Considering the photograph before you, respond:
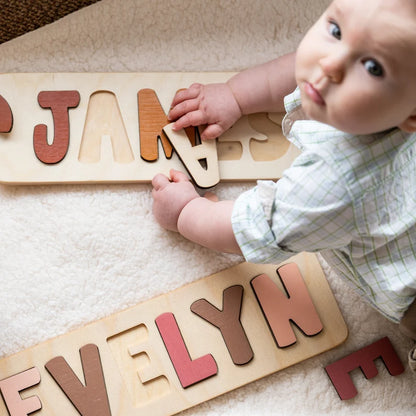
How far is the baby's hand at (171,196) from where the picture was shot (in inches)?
29.3

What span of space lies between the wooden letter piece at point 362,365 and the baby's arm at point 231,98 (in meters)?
0.37

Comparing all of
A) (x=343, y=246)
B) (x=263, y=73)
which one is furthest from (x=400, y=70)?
(x=263, y=73)

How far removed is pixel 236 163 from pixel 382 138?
0.94 ft

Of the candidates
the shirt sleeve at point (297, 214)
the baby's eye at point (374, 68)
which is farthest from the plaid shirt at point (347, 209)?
the baby's eye at point (374, 68)

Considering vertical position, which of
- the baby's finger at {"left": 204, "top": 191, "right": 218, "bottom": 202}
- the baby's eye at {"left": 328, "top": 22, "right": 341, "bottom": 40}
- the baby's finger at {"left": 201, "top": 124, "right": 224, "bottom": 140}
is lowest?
the baby's finger at {"left": 204, "top": 191, "right": 218, "bottom": 202}

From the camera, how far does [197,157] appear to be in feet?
2.56

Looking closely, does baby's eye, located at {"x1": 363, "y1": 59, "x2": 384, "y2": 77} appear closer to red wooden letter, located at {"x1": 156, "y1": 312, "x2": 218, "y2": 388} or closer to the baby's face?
the baby's face

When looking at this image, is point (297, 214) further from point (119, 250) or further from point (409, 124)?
point (119, 250)

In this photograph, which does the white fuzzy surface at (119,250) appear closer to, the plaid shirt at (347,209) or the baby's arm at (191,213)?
the baby's arm at (191,213)

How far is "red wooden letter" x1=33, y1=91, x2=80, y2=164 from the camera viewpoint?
766 mm

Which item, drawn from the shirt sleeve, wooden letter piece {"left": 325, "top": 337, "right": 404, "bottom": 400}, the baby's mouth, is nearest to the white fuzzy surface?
wooden letter piece {"left": 325, "top": 337, "right": 404, "bottom": 400}

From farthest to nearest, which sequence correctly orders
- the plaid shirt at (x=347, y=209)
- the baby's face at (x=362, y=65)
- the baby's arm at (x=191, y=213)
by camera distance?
the baby's arm at (x=191, y=213) → the plaid shirt at (x=347, y=209) → the baby's face at (x=362, y=65)

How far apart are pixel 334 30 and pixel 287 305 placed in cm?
40

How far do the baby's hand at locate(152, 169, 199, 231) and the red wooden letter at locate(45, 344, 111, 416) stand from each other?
0.20 metres
